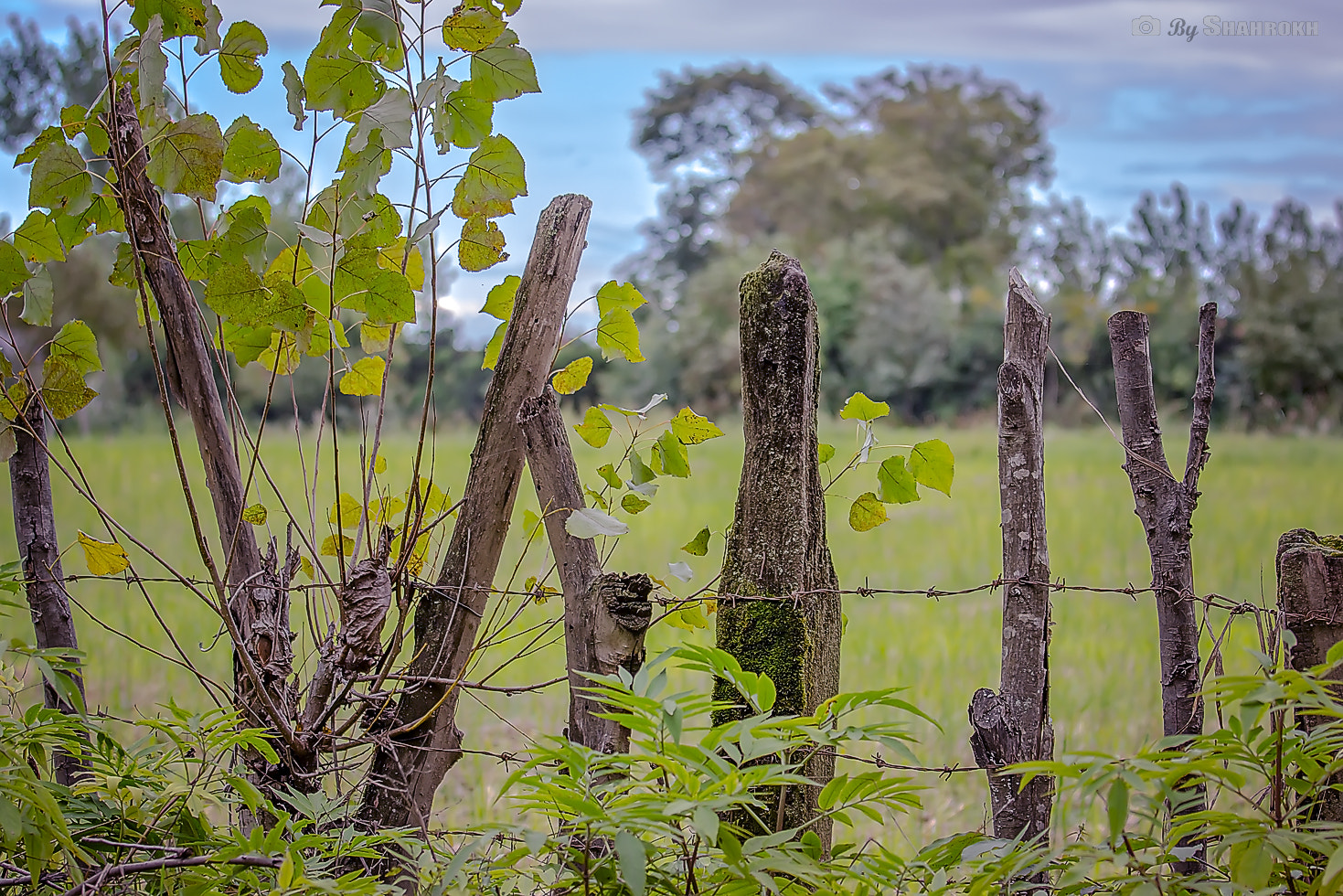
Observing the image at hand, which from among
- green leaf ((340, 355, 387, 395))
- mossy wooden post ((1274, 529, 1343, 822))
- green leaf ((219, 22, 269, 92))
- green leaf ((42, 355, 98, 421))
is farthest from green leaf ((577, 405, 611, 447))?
mossy wooden post ((1274, 529, 1343, 822))

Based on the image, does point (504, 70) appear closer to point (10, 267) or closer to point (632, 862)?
point (10, 267)

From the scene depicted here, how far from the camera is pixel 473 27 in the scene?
1.45 m

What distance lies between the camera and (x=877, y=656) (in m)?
4.65

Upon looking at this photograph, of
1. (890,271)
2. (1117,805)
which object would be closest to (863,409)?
(1117,805)

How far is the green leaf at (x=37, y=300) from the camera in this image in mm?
1678

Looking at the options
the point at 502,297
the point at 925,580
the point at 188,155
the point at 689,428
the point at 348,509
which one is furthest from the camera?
the point at 925,580

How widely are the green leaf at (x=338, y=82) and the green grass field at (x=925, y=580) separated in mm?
890

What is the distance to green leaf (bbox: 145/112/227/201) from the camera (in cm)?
148

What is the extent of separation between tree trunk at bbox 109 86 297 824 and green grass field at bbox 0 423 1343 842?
0.12m

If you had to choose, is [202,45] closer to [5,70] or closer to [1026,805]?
[1026,805]

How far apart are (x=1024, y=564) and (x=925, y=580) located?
188 inches

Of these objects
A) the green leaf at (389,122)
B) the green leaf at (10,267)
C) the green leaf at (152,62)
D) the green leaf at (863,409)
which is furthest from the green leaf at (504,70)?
the green leaf at (10,267)

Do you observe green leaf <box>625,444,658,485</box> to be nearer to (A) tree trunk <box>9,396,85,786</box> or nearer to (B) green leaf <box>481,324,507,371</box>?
(B) green leaf <box>481,324,507,371</box>

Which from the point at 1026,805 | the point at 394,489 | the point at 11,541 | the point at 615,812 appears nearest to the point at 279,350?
the point at 615,812
